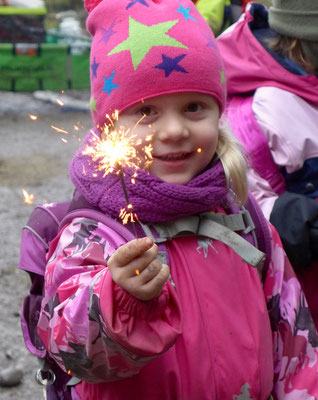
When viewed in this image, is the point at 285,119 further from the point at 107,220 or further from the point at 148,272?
the point at 148,272

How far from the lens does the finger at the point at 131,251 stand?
4.89 feet

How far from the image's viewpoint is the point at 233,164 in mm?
2047

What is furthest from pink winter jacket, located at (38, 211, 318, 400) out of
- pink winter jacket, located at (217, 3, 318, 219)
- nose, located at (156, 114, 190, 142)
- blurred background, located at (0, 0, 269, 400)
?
blurred background, located at (0, 0, 269, 400)

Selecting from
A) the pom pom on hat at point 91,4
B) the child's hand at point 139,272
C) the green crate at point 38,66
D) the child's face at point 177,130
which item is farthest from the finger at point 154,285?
the green crate at point 38,66

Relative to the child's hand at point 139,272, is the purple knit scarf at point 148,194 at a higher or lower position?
lower

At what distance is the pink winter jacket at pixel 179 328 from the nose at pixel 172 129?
0.29m

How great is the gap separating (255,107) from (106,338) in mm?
1442

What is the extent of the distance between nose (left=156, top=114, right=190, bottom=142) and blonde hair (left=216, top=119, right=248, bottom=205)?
7.5 inches

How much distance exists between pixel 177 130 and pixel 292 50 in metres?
1.17

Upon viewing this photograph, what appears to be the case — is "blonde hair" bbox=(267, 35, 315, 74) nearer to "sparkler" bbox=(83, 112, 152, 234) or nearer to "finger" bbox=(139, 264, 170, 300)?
"sparkler" bbox=(83, 112, 152, 234)

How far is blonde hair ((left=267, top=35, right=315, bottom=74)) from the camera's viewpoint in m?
2.83

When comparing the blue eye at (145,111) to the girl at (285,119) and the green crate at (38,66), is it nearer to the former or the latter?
the girl at (285,119)

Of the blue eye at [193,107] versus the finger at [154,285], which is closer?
the finger at [154,285]

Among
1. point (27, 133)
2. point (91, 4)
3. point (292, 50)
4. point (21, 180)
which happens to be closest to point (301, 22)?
point (292, 50)
